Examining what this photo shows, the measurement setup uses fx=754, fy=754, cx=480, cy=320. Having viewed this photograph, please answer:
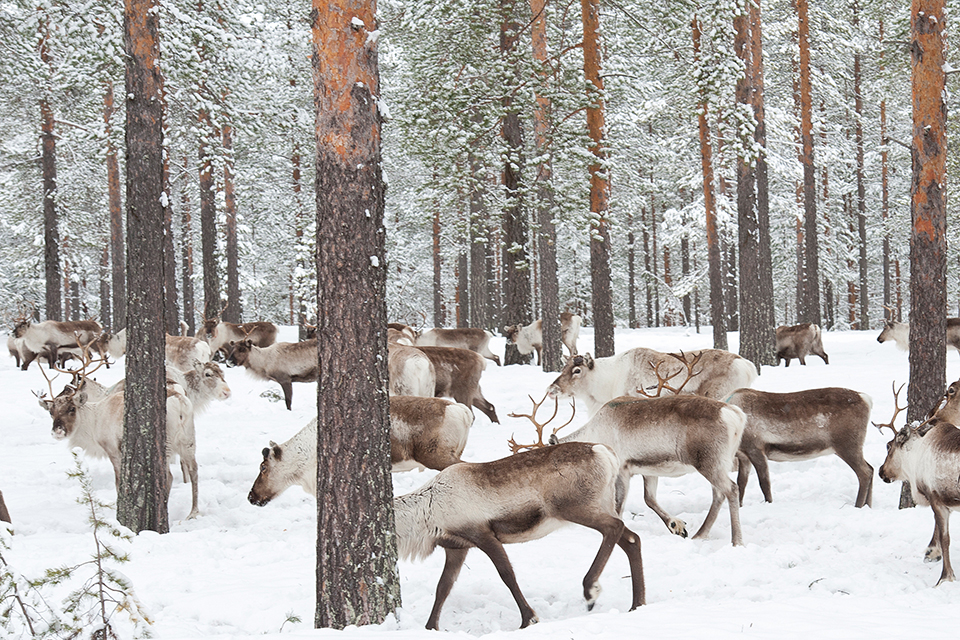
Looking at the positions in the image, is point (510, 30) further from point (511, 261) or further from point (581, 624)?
point (581, 624)

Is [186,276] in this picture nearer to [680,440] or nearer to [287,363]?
[287,363]

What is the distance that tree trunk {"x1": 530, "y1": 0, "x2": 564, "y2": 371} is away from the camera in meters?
13.9

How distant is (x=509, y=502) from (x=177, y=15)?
21.4 feet

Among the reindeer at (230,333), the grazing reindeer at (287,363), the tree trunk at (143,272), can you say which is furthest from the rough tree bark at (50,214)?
the tree trunk at (143,272)

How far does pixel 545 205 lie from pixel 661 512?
7772 millimetres

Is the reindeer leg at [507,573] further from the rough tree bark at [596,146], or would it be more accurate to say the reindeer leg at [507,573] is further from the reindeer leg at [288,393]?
the reindeer leg at [288,393]

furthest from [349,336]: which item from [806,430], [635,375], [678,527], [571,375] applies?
[635,375]

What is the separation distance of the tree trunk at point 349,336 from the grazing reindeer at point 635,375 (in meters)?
5.97

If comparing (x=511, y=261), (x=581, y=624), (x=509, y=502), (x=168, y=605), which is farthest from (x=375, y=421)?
(x=511, y=261)

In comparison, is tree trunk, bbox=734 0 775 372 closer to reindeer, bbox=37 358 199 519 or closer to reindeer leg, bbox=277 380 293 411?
reindeer leg, bbox=277 380 293 411

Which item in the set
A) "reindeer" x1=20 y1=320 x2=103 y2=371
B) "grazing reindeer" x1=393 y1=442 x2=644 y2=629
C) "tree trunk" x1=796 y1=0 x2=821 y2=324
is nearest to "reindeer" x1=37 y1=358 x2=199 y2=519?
"grazing reindeer" x1=393 y1=442 x2=644 y2=629

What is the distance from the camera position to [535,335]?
20.0m

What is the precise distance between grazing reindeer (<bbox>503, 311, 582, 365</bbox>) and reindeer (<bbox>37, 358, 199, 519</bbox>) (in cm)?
659

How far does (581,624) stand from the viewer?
4.41 m
